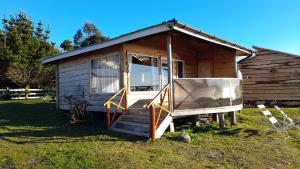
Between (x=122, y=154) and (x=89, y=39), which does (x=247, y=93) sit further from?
(x=89, y=39)

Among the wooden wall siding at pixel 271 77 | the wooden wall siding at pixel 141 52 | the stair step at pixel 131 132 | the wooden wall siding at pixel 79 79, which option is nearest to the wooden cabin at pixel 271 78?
the wooden wall siding at pixel 271 77

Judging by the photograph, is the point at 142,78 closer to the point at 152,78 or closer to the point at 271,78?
the point at 152,78

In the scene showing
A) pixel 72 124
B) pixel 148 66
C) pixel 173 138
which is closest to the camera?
pixel 173 138

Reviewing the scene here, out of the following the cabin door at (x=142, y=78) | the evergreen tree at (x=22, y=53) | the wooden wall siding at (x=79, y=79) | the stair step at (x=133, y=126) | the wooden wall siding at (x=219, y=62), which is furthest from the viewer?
the evergreen tree at (x=22, y=53)

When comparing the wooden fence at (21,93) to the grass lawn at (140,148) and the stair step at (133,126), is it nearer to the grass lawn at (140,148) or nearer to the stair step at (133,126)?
the grass lawn at (140,148)

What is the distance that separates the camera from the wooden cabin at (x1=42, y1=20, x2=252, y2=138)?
7852 millimetres

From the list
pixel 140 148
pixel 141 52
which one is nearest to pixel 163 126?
pixel 140 148

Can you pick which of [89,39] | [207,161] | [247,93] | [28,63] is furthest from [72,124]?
[89,39]

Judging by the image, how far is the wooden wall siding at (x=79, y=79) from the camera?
10.6 m

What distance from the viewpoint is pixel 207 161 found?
220 inches

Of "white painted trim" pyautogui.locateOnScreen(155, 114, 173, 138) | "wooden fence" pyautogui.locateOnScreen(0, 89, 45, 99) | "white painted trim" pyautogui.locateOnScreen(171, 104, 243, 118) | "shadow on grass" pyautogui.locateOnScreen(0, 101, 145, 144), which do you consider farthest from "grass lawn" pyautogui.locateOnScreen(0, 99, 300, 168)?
"wooden fence" pyautogui.locateOnScreen(0, 89, 45, 99)

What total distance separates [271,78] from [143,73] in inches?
324

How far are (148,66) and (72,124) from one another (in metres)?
3.66

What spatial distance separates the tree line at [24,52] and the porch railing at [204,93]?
20.6 metres
